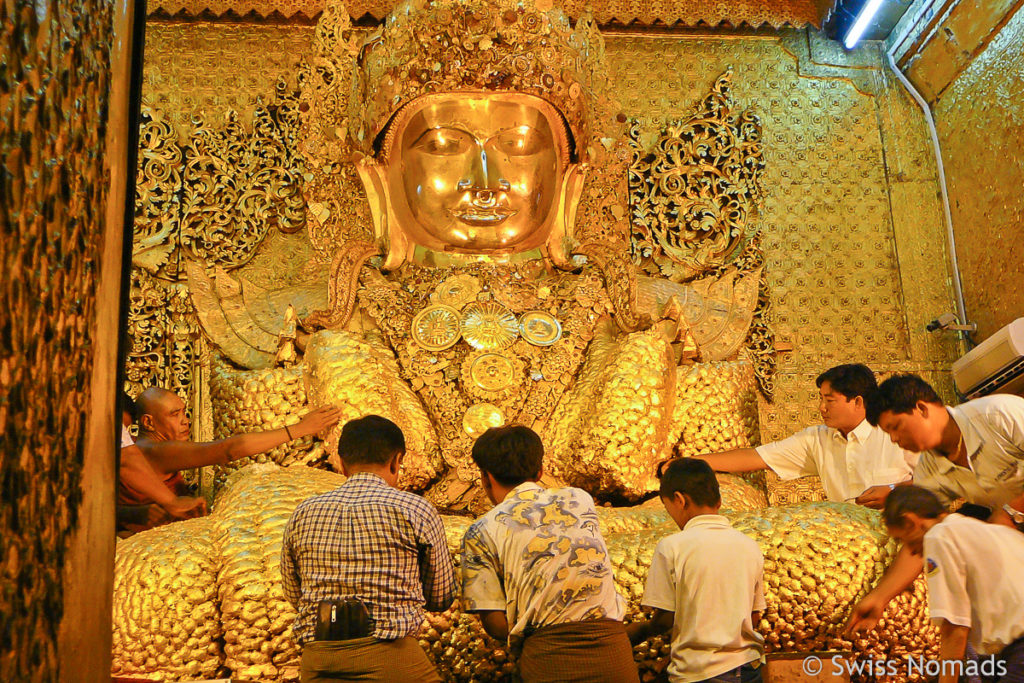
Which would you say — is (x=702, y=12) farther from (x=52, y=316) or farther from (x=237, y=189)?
(x=52, y=316)

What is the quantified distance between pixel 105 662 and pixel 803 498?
14.5 feet

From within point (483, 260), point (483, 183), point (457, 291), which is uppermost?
point (483, 183)

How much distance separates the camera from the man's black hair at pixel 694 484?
8.12ft

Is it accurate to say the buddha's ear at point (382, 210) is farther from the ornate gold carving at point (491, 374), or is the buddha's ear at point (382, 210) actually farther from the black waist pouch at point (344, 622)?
the black waist pouch at point (344, 622)

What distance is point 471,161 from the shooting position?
14.7 feet

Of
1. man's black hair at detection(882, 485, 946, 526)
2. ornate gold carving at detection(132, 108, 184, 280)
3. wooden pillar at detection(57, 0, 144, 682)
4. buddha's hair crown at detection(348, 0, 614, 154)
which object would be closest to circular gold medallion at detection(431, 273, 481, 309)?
buddha's hair crown at detection(348, 0, 614, 154)

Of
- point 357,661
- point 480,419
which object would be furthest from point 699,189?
point 357,661

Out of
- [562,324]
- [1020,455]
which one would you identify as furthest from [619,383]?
[1020,455]

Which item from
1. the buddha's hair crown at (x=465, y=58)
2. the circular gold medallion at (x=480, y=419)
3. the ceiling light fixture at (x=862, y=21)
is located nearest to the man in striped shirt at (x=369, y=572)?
the circular gold medallion at (x=480, y=419)

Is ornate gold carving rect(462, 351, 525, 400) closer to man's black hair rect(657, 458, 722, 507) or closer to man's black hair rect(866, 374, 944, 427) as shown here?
man's black hair rect(657, 458, 722, 507)

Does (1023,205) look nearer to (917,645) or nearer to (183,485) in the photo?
(917,645)

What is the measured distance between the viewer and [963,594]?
2039 mm

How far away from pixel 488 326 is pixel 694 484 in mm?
2016

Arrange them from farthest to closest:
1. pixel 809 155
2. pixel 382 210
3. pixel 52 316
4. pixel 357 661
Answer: pixel 809 155, pixel 382 210, pixel 357 661, pixel 52 316
